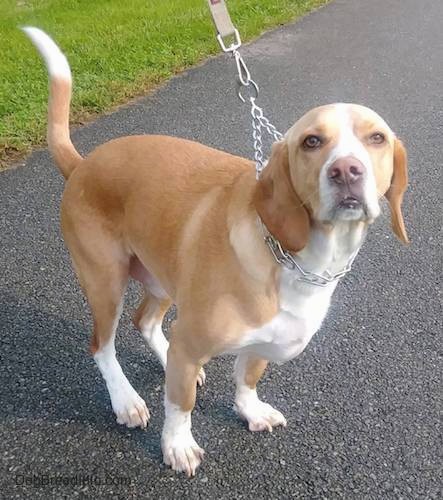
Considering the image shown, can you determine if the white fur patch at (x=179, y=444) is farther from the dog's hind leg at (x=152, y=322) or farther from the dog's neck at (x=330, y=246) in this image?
→ the dog's neck at (x=330, y=246)

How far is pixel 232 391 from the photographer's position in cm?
329

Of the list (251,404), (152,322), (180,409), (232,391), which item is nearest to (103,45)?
(152,322)

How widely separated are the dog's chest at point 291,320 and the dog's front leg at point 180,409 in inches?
8.5

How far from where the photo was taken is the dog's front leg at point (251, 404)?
2994mm

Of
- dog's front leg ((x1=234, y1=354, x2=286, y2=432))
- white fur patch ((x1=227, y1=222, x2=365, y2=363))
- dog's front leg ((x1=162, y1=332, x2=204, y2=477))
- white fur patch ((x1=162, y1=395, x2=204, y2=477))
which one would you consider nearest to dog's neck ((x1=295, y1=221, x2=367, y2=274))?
white fur patch ((x1=227, y1=222, x2=365, y2=363))

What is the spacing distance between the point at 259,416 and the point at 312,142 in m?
1.37

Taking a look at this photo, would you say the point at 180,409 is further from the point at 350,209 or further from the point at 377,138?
the point at 377,138

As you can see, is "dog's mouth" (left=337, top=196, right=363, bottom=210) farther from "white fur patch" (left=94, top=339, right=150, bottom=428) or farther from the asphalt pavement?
"white fur patch" (left=94, top=339, right=150, bottom=428)

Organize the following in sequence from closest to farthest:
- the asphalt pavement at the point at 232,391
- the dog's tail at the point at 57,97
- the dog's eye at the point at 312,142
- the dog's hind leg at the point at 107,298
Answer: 1. the dog's eye at the point at 312,142
2. the asphalt pavement at the point at 232,391
3. the dog's hind leg at the point at 107,298
4. the dog's tail at the point at 57,97

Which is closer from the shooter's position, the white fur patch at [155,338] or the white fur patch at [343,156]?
the white fur patch at [343,156]

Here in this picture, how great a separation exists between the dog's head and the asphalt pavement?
1125 millimetres

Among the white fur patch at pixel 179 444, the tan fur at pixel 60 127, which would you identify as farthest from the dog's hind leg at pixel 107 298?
the tan fur at pixel 60 127

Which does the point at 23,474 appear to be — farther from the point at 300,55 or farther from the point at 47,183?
the point at 300,55

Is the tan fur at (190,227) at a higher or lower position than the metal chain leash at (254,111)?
lower
